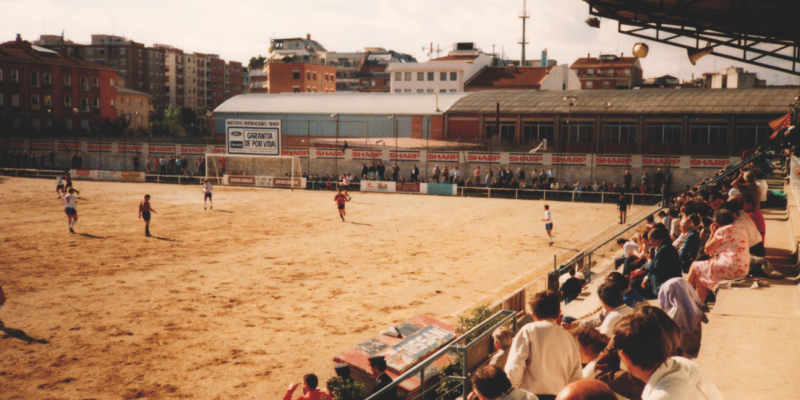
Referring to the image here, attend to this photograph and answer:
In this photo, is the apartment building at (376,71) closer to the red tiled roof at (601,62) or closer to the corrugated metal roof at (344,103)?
the red tiled roof at (601,62)

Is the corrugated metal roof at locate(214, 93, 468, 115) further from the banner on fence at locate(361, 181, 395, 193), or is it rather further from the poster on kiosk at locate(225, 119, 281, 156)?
the banner on fence at locate(361, 181, 395, 193)

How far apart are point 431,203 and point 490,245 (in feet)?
44.9

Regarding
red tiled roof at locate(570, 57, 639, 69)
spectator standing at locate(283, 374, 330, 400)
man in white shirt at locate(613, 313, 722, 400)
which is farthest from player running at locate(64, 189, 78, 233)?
red tiled roof at locate(570, 57, 639, 69)

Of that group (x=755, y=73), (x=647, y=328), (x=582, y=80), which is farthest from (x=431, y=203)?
(x=582, y=80)

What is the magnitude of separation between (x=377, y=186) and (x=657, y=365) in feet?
129

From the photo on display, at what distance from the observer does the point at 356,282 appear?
53.0 feet

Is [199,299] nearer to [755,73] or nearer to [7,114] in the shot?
[7,114]

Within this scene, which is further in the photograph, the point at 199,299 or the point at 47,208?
the point at 47,208

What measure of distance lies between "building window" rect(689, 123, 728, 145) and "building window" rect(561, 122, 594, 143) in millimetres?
8090

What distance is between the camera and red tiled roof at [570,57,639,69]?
318 feet

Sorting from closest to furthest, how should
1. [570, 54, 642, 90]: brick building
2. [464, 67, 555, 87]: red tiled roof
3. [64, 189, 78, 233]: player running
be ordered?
[64, 189, 78, 233]: player running → [464, 67, 555, 87]: red tiled roof → [570, 54, 642, 90]: brick building

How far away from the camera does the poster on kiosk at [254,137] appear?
44844mm

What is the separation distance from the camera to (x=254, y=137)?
4550cm

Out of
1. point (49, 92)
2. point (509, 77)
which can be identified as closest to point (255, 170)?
point (49, 92)
